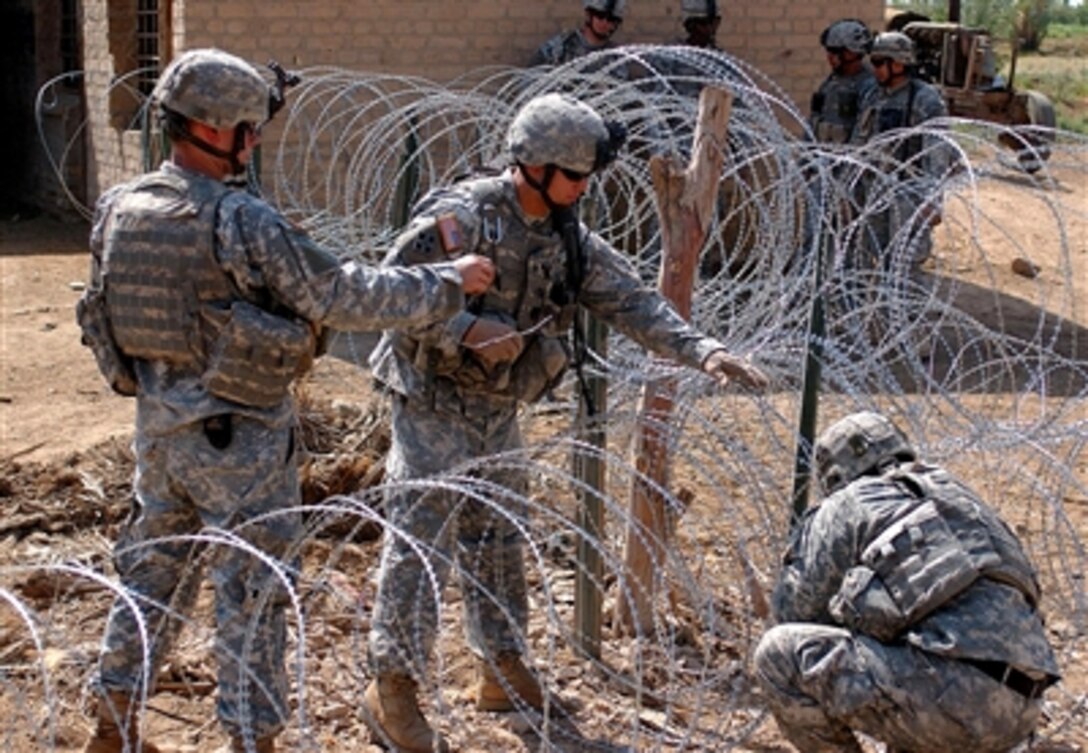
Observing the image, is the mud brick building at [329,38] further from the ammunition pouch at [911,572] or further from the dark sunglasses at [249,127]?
the ammunition pouch at [911,572]

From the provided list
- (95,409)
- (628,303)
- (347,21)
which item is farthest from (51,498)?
(347,21)

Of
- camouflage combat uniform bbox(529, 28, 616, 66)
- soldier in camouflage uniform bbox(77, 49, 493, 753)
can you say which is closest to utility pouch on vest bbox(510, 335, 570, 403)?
soldier in camouflage uniform bbox(77, 49, 493, 753)

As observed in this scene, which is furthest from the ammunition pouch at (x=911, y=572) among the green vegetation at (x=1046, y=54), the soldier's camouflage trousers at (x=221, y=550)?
the green vegetation at (x=1046, y=54)

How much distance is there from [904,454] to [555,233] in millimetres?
1064

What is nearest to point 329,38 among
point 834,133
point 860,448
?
point 834,133

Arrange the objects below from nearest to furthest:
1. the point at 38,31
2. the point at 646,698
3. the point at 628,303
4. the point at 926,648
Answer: the point at 926,648 → the point at 628,303 → the point at 646,698 → the point at 38,31

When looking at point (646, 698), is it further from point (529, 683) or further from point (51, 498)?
point (51, 498)

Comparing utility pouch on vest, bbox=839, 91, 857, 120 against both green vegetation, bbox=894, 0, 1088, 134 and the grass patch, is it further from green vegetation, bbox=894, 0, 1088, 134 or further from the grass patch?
green vegetation, bbox=894, 0, 1088, 134

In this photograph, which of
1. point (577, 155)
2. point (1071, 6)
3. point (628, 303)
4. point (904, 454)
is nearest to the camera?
point (904, 454)

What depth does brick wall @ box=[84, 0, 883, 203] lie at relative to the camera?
9.69 meters

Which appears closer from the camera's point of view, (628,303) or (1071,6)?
(628,303)

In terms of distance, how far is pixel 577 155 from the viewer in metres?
3.83

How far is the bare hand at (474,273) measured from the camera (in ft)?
11.7

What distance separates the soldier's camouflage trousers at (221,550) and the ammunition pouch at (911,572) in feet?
4.27
